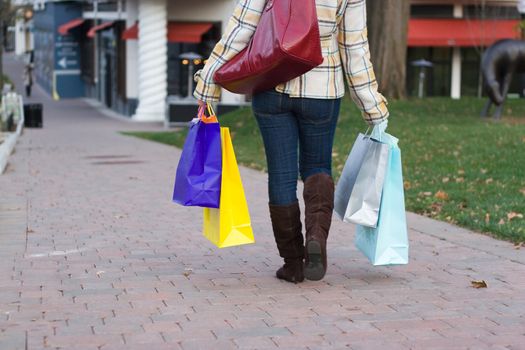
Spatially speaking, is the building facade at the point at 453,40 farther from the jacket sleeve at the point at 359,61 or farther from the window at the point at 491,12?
the jacket sleeve at the point at 359,61

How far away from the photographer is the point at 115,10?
3756 centimetres

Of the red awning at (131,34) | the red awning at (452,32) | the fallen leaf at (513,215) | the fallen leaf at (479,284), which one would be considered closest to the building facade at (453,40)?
the red awning at (452,32)

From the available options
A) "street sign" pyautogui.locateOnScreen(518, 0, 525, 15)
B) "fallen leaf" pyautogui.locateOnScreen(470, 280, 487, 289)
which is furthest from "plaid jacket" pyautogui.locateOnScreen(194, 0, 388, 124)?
"street sign" pyautogui.locateOnScreen(518, 0, 525, 15)

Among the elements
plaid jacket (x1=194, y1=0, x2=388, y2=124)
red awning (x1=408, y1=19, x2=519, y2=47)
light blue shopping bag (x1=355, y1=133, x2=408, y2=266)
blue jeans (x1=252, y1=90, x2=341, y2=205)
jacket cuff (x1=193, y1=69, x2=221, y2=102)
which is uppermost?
red awning (x1=408, y1=19, x2=519, y2=47)

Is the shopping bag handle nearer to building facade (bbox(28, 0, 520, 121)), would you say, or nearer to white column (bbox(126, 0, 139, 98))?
building facade (bbox(28, 0, 520, 121))

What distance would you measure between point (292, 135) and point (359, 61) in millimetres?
530

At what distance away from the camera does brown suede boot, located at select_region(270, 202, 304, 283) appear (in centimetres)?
598

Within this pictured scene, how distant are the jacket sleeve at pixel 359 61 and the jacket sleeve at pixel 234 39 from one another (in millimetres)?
474

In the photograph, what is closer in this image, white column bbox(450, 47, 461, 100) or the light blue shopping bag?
the light blue shopping bag

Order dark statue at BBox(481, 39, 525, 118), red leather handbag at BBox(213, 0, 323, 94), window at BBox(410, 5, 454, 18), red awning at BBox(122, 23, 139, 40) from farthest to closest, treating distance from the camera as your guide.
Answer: window at BBox(410, 5, 454, 18)
red awning at BBox(122, 23, 139, 40)
dark statue at BBox(481, 39, 525, 118)
red leather handbag at BBox(213, 0, 323, 94)

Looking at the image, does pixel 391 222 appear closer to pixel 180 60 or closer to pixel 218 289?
pixel 218 289

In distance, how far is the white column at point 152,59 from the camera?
34125 millimetres

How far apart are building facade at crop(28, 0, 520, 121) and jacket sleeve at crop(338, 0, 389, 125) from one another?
22680 millimetres


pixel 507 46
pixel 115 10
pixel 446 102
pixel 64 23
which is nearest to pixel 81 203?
pixel 507 46
